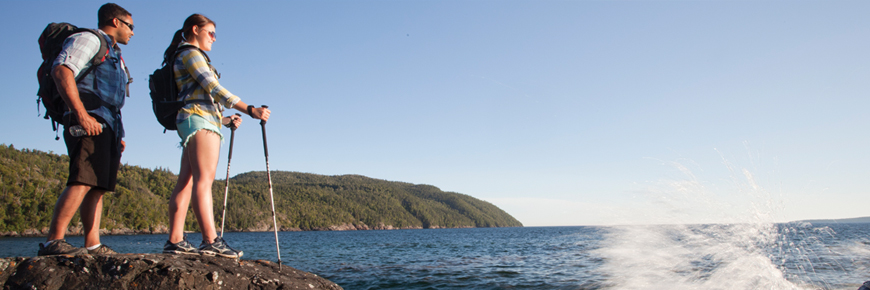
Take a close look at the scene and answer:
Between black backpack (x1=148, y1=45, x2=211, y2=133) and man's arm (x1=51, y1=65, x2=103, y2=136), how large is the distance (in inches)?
17.7

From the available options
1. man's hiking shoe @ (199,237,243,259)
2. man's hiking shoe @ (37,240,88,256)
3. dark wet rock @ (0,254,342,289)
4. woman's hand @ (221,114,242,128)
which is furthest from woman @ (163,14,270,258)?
man's hiking shoe @ (37,240,88,256)

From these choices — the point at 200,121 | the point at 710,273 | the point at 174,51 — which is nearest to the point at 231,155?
the point at 200,121

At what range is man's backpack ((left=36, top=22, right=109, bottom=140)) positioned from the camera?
10.3ft

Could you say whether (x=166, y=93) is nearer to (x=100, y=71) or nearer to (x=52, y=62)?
(x=100, y=71)

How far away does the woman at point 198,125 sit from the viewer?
3.23 meters

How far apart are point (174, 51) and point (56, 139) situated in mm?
1123

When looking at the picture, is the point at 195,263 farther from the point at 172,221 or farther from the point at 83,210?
the point at 83,210

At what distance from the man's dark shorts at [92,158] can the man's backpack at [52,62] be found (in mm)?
265

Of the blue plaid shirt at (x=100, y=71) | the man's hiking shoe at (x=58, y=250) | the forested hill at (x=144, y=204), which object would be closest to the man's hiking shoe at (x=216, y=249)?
the man's hiking shoe at (x=58, y=250)

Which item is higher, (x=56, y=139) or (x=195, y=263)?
(x=56, y=139)

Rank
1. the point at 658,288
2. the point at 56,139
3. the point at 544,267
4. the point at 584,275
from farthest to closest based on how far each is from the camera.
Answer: the point at 544,267, the point at 584,275, the point at 658,288, the point at 56,139

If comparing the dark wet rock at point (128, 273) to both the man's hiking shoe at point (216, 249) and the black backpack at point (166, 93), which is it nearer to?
the man's hiking shoe at point (216, 249)

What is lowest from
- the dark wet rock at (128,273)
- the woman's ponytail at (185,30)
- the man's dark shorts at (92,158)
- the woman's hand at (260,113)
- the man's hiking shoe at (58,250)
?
the dark wet rock at (128,273)

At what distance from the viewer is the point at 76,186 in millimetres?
3002
